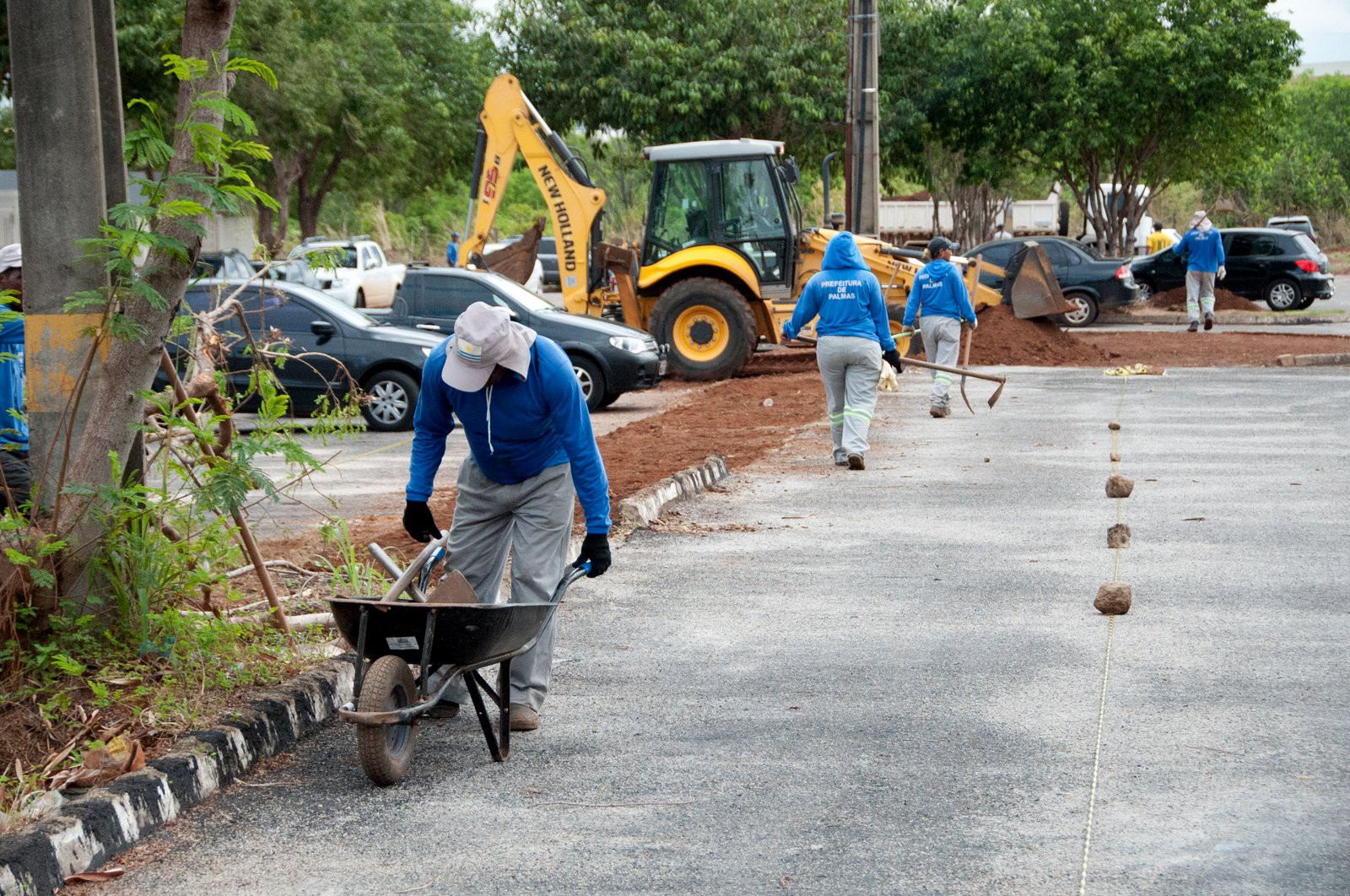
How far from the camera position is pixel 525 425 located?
20.0 feet

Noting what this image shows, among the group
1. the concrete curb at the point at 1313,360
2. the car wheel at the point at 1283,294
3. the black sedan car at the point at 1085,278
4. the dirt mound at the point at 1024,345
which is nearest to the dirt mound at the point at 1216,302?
the car wheel at the point at 1283,294

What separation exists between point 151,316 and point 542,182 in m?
15.6

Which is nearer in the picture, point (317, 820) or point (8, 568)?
point (317, 820)

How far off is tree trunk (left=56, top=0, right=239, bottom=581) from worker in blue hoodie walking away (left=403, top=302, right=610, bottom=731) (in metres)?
1.02

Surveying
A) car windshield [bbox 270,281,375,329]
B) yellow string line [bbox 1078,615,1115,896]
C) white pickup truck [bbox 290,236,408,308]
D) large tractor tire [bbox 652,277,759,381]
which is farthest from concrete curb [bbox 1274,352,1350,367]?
white pickup truck [bbox 290,236,408,308]

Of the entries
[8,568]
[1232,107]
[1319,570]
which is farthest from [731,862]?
[1232,107]

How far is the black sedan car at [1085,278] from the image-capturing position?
29.1 meters

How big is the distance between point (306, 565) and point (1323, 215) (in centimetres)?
6606

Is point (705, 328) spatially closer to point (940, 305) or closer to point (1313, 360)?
point (940, 305)

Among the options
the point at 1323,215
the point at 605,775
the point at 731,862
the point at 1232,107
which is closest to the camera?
the point at 731,862

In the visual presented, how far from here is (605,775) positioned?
5.55 m

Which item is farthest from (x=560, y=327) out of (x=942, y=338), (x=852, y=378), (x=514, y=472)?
(x=514, y=472)

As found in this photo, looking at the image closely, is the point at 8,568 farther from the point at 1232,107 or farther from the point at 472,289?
the point at 1232,107

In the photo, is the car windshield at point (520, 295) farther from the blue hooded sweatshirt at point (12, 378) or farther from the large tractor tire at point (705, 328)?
the blue hooded sweatshirt at point (12, 378)
